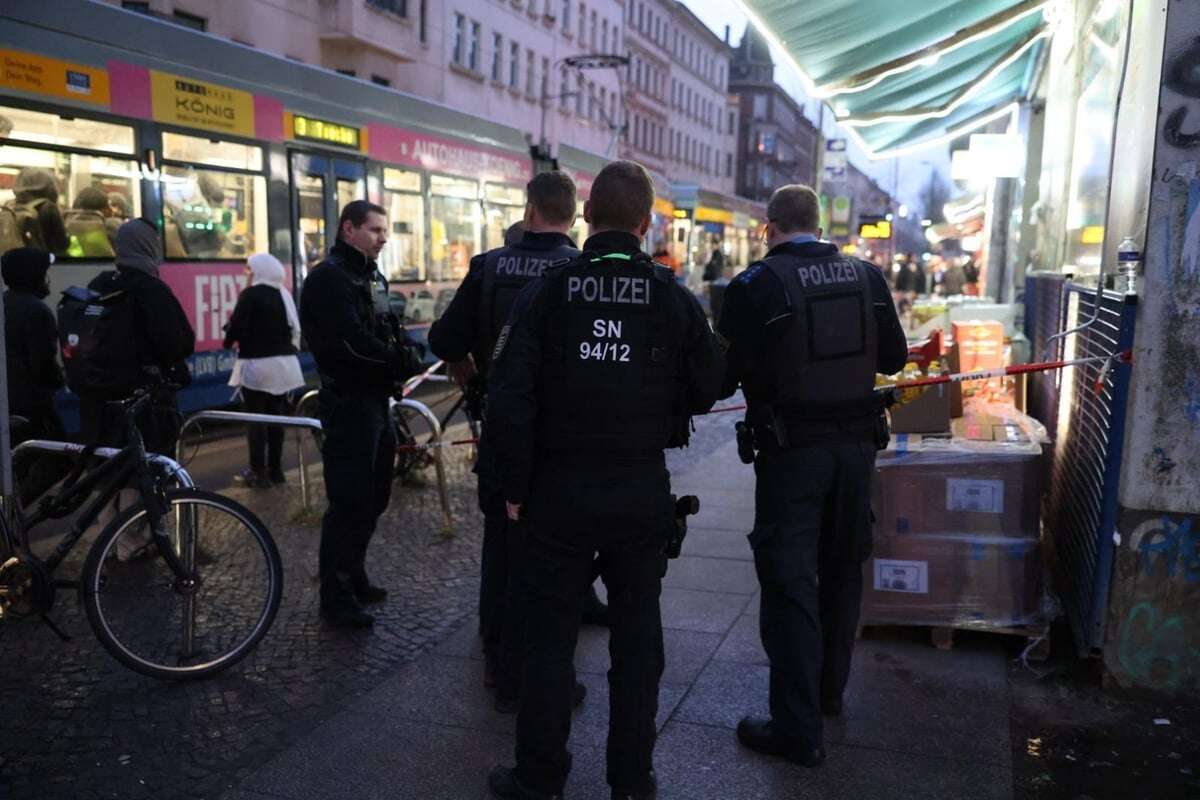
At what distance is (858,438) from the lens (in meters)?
3.84

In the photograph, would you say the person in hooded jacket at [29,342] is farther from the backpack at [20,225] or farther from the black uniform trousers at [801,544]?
the black uniform trousers at [801,544]

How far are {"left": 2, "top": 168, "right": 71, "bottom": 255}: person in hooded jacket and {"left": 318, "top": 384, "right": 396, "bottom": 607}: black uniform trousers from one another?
186 inches

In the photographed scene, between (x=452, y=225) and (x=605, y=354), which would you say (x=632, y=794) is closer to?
(x=605, y=354)

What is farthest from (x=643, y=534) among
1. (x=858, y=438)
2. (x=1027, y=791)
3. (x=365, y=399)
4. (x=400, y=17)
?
(x=400, y=17)

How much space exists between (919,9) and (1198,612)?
3914 millimetres

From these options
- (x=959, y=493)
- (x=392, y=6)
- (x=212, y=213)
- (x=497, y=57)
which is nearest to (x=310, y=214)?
(x=212, y=213)

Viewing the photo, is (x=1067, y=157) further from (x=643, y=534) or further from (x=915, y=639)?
(x=643, y=534)

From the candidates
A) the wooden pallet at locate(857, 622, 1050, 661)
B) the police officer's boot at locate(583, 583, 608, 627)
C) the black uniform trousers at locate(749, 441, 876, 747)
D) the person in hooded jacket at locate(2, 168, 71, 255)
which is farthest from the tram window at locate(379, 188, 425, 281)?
the black uniform trousers at locate(749, 441, 876, 747)

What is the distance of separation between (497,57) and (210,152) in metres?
31.8

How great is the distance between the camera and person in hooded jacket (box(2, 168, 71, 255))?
325 inches

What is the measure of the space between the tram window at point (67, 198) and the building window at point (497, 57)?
32176 mm

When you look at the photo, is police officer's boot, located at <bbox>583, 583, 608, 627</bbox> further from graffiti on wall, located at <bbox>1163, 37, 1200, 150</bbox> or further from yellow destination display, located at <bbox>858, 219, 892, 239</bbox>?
yellow destination display, located at <bbox>858, 219, 892, 239</bbox>

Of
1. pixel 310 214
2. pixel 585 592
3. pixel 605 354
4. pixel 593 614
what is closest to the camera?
pixel 605 354

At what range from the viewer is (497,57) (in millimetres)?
40312
